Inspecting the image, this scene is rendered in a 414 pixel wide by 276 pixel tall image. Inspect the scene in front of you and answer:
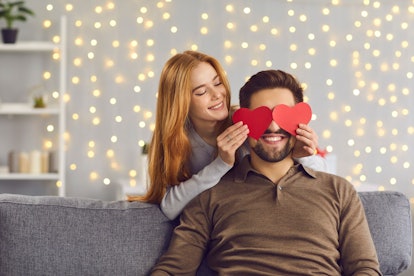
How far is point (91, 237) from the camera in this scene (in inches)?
85.5

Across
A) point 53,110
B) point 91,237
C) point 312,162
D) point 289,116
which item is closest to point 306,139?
point 289,116

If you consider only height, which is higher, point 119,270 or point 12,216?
point 12,216

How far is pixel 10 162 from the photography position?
449 centimetres

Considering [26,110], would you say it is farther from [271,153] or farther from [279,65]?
[271,153]

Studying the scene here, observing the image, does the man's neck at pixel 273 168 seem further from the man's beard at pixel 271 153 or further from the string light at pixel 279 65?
the string light at pixel 279 65

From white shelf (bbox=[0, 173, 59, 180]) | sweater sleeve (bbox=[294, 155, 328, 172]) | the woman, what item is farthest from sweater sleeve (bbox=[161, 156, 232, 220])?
white shelf (bbox=[0, 173, 59, 180])

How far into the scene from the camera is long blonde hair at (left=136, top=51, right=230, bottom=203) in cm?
234

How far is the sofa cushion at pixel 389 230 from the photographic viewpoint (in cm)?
224

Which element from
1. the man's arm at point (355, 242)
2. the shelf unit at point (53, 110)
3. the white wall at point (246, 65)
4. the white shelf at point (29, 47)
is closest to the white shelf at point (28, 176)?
the shelf unit at point (53, 110)

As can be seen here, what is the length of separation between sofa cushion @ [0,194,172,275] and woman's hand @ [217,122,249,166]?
26cm

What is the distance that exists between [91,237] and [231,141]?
477 millimetres

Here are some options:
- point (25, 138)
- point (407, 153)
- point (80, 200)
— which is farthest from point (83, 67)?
point (80, 200)

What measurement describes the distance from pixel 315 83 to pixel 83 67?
1.42m

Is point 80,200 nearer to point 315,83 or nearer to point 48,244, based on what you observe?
point 48,244
